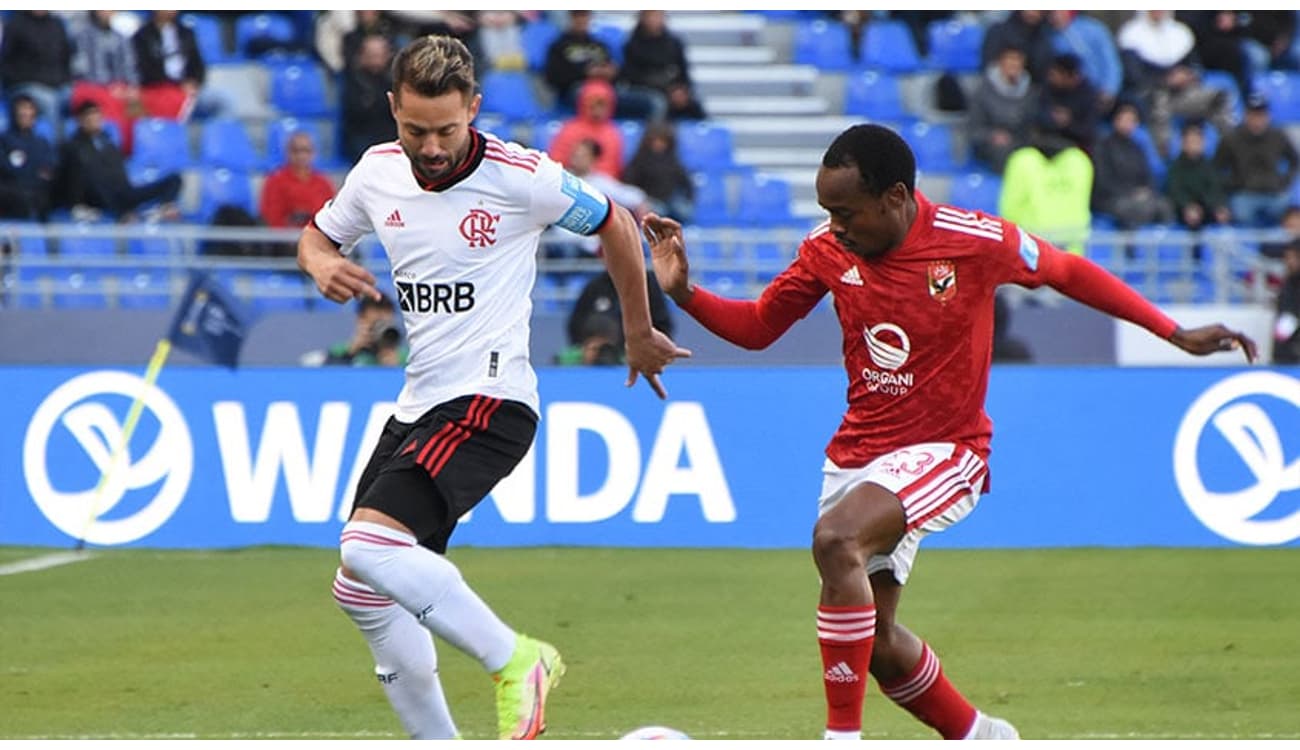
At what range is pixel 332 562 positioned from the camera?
13484 mm

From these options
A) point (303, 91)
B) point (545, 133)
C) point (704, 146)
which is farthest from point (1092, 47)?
point (303, 91)

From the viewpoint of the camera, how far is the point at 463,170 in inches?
283

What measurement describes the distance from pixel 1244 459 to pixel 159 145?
10.2 meters

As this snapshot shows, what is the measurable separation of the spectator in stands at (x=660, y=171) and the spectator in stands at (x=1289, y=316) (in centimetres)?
509

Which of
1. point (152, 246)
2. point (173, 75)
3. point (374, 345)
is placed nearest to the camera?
point (374, 345)

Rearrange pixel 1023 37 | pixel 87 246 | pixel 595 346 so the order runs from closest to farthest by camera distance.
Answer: pixel 595 346 < pixel 87 246 < pixel 1023 37

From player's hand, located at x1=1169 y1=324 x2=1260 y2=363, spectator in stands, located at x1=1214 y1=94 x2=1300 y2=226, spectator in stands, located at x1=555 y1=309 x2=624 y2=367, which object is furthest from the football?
spectator in stands, located at x1=1214 y1=94 x2=1300 y2=226

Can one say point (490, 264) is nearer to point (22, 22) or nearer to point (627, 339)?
point (627, 339)

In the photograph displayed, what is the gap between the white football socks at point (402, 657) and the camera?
7.08 meters

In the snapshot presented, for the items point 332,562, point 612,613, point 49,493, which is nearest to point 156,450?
point 49,493

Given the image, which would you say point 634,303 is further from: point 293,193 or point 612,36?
point 612,36

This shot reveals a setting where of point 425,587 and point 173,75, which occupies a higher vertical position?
point 425,587

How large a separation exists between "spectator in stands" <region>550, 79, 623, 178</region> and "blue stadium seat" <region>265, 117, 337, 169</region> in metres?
2.24

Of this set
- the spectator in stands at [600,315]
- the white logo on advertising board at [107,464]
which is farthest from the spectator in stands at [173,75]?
the white logo on advertising board at [107,464]
